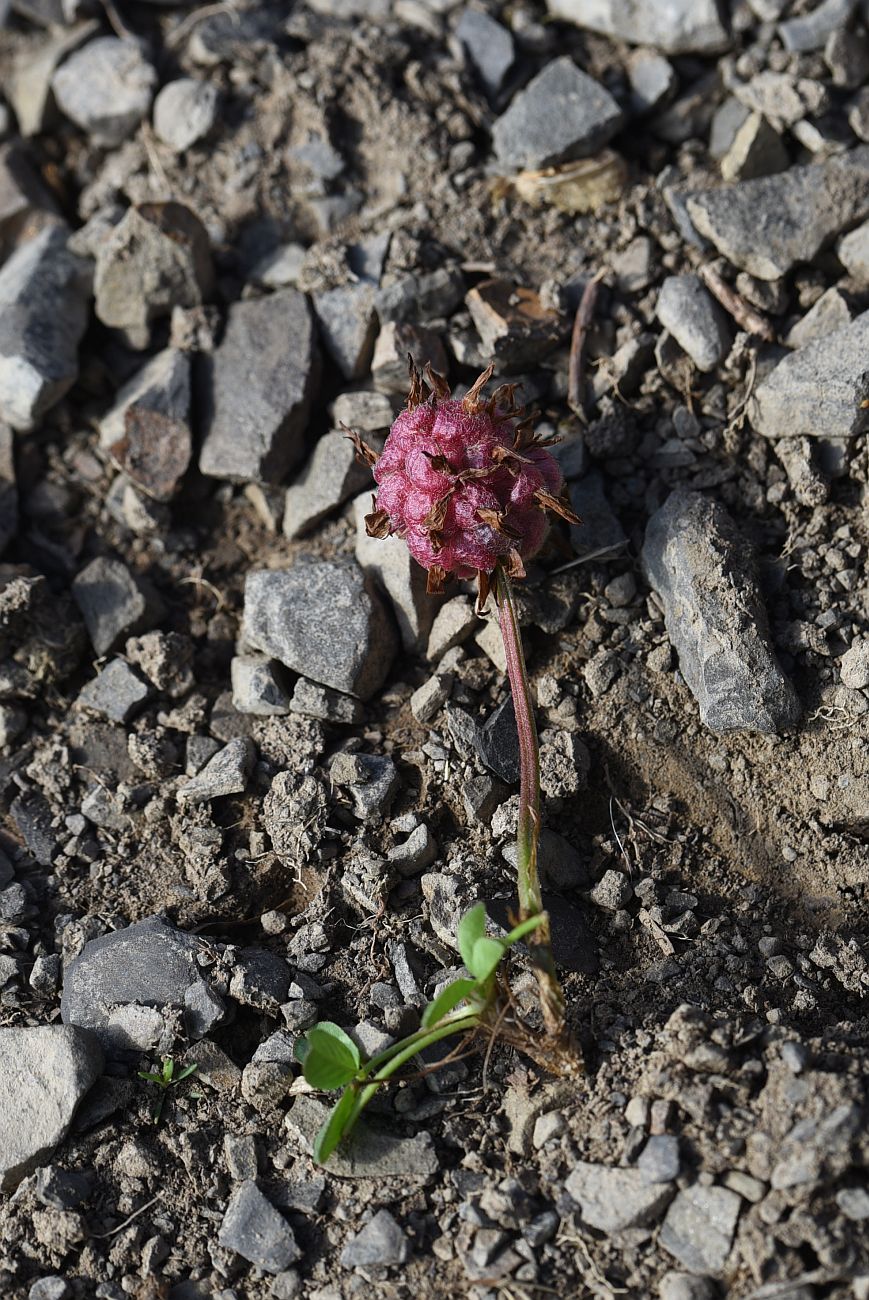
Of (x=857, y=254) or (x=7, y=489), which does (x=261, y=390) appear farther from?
(x=857, y=254)

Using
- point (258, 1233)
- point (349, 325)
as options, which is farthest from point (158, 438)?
point (258, 1233)

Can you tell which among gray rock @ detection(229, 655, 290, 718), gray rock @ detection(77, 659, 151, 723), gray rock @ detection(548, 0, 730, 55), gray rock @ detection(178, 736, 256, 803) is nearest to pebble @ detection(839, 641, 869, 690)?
gray rock @ detection(229, 655, 290, 718)

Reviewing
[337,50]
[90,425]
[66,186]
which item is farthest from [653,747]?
[66,186]

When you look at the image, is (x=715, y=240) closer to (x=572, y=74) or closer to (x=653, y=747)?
(x=572, y=74)

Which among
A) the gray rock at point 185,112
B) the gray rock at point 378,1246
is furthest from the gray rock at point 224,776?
the gray rock at point 185,112

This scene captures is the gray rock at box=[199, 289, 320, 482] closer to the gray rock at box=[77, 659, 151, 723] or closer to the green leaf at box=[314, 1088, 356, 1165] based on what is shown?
the gray rock at box=[77, 659, 151, 723]

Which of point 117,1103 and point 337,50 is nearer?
point 117,1103

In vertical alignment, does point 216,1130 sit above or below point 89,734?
below
